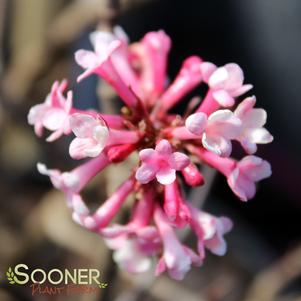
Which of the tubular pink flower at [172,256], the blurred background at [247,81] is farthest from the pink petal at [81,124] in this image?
the blurred background at [247,81]

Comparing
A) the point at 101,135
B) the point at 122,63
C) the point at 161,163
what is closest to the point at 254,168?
the point at 161,163

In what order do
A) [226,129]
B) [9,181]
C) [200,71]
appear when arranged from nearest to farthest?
[226,129]
[200,71]
[9,181]

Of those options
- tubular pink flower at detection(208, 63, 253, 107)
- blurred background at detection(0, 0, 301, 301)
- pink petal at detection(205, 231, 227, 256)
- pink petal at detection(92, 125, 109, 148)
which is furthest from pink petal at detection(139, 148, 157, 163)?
blurred background at detection(0, 0, 301, 301)

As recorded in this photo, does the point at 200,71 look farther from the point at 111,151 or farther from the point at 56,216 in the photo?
the point at 56,216

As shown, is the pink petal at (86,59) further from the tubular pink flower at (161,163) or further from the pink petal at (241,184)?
the pink petal at (241,184)

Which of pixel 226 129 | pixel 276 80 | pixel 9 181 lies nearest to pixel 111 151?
pixel 226 129

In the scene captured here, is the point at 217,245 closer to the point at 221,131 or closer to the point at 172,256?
the point at 172,256
